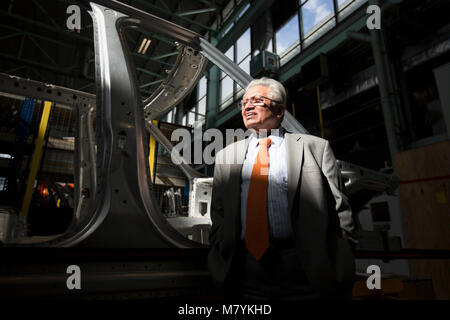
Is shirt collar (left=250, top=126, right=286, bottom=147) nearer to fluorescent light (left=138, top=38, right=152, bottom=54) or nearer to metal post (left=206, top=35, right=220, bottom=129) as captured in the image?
metal post (left=206, top=35, right=220, bottom=129)

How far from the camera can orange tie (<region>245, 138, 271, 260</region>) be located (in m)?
0.90

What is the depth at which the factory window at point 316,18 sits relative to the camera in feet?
22.1

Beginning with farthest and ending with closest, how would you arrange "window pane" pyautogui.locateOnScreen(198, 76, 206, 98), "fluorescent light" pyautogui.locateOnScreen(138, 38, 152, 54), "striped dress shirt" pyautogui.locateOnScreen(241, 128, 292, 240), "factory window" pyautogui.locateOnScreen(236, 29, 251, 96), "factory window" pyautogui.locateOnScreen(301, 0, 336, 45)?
"window pane" pyautogui.locateOnScreen(198, 76, 206, 98) → "fluorescent light" pyautogui.locateOnScreen(138, 38, 152, 54) → "factory window" pyautogui.locateOnScreen(236, 29, 251, 96) → "factory window" pyautogui.locateOnScreen(301, 0, 336, 45) → "striped dress shirt" pyautogui.locateOnScreen(241, 128, 292, 240)

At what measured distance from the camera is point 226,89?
1111cm

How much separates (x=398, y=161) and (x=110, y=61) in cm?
452

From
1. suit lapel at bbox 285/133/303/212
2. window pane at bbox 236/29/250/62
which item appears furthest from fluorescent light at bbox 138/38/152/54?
suit lapel at bbox 285/133/303/212

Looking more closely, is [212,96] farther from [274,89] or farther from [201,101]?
[274,89]

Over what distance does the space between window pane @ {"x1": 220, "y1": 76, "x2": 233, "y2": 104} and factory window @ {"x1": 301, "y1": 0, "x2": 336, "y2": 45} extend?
3.87 meters

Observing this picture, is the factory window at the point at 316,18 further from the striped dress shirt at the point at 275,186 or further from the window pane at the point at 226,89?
the striped dress shirt at the point at 275,186

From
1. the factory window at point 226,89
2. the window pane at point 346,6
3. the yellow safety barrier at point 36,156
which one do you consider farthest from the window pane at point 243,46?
the yellow safety barrier at point 36,156

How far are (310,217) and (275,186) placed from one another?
18 centimetres

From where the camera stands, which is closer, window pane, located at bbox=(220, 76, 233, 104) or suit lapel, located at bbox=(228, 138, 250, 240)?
suit lapel, located at bbox=(228, 138, 250, 240)

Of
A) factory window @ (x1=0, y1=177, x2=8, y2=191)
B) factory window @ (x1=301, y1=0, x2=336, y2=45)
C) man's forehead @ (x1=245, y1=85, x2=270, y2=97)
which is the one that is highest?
factory window @ (x1=301, y1=0, x2=336, y2=45)

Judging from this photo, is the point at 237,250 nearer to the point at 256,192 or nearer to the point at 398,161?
the point at 256,192
